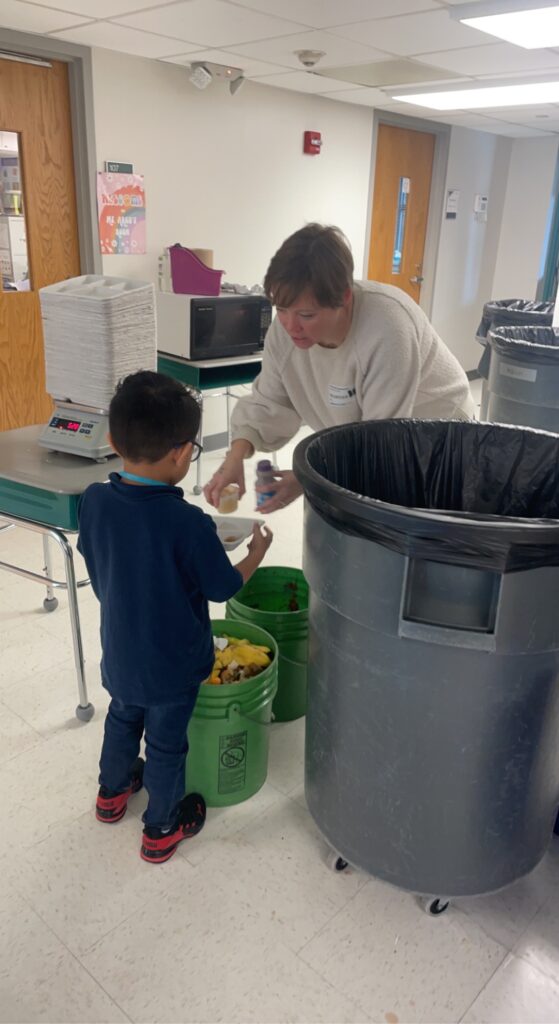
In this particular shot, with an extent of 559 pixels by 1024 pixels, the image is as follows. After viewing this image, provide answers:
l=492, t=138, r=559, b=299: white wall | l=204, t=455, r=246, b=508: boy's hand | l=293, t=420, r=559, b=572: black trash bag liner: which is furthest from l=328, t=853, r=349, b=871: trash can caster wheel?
l=492, t=138, r=559, b=299: white wall

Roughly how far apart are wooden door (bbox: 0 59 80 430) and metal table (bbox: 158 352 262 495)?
65cm

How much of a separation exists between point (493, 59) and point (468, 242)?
3.41 m

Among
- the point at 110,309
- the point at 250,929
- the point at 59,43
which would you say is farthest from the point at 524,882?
the point at 59,43

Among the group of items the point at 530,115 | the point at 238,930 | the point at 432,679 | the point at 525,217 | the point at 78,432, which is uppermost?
the point at 530,115

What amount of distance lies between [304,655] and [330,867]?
1.83 feet

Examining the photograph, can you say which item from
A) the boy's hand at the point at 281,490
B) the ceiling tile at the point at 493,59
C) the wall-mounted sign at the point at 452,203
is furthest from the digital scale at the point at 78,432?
the wall-mounted sign at the point at 452,203

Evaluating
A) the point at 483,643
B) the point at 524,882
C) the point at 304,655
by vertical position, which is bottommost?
the point at 524,882

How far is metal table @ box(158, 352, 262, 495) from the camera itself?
3549mm

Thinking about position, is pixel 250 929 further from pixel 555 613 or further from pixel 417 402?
pixel 417 402

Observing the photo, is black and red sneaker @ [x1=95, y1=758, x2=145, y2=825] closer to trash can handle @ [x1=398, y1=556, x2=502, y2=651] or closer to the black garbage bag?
trash can handle @ [x1=398, y1=556, x2=502, y2=651]

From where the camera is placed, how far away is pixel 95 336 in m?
1.99

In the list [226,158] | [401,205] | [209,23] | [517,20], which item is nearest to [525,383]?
[517,20]

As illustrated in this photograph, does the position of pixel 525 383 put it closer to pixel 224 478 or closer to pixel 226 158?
pixel 224 478

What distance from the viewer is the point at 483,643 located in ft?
3.74
